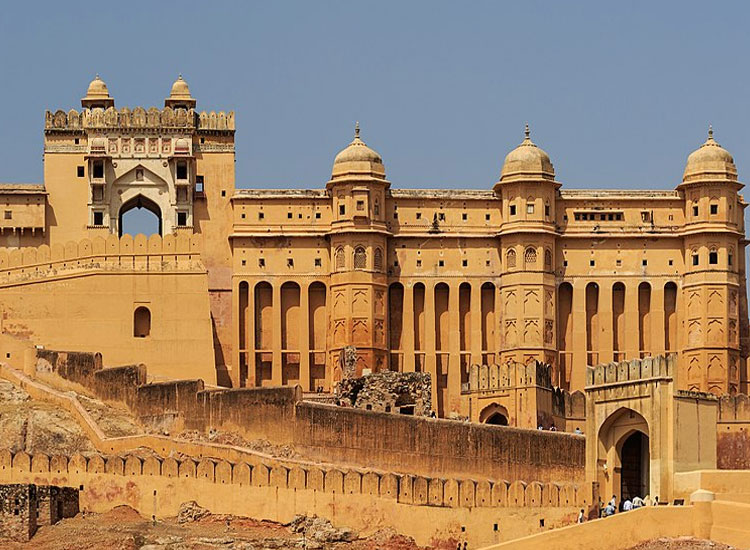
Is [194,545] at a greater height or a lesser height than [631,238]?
lesser

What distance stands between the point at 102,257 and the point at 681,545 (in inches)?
1173

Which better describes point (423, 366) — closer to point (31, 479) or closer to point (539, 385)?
point (539, 385)

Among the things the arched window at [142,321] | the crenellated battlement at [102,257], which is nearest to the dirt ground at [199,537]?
the arched window at [142,321]

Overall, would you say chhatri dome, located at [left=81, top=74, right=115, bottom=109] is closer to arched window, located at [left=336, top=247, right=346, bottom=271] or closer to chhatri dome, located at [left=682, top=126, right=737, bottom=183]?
arched window, located at [left=336, top=247, right=346, bottom=271]

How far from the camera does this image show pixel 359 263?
81812 millimetres

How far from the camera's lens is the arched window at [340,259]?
81812 mm

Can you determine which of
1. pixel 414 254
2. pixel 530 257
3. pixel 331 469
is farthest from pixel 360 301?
pixel 331 469

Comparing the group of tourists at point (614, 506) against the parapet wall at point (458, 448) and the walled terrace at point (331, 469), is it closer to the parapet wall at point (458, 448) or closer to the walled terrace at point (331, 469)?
the walled terrace at point (331, 469)

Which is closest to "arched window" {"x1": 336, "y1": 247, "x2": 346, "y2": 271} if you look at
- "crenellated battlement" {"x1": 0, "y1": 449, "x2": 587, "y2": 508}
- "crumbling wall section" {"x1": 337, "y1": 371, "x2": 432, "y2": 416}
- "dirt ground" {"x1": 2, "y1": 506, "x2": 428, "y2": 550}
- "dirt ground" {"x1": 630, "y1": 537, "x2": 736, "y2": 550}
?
"crumbling wall section" {"x1": 337, "y1": 371, "x2": 432, "y2": 416}

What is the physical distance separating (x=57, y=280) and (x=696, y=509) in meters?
29.3

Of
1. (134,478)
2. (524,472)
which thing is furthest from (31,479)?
(524,472)

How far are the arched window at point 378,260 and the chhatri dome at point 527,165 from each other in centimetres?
508

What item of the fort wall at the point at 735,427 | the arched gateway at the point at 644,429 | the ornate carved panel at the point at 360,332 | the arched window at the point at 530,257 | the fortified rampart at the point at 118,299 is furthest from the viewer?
the arched window at the point at 530,257

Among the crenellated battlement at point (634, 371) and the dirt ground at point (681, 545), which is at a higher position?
the crenellated battlement at point (634, 371)
